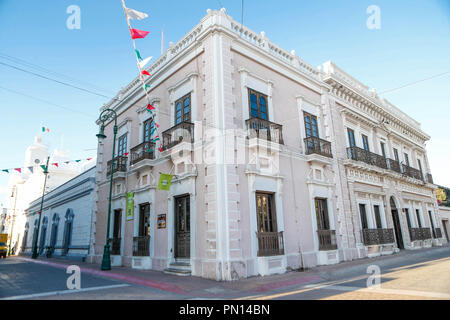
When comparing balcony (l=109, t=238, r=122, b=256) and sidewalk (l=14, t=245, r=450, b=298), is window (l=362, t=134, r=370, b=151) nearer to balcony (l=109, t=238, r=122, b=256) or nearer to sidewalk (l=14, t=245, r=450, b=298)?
sidewalk (l=14, t=245, r=450, b=298)

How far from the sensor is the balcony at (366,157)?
16.2 meters

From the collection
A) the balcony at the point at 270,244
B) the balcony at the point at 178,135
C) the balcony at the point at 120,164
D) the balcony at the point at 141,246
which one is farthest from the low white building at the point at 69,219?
the balcony at the point at 270,244

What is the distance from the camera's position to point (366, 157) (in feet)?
56.0

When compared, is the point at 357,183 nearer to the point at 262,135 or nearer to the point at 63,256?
the point at 262,135

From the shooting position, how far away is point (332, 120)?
15633 mm

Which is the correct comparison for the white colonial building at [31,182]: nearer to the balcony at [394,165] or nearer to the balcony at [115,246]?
the balcony at [115,246]

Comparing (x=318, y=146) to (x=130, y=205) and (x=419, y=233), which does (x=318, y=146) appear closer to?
(x=130, y=205)

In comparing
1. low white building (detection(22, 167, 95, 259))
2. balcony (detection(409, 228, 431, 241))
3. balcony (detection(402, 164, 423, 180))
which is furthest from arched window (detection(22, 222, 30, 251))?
balcony (detection(402, 164, 423, 180))

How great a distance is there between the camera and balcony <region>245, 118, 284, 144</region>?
10.9 m

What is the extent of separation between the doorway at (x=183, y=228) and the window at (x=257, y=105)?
4.47 meters

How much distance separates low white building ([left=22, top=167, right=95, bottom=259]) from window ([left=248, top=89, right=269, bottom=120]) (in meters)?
12.9

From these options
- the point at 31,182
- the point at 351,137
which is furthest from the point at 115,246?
the point at 31,182

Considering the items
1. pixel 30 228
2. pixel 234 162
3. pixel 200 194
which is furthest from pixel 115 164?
pixel 30 228

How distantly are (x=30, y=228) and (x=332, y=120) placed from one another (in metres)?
35.4
